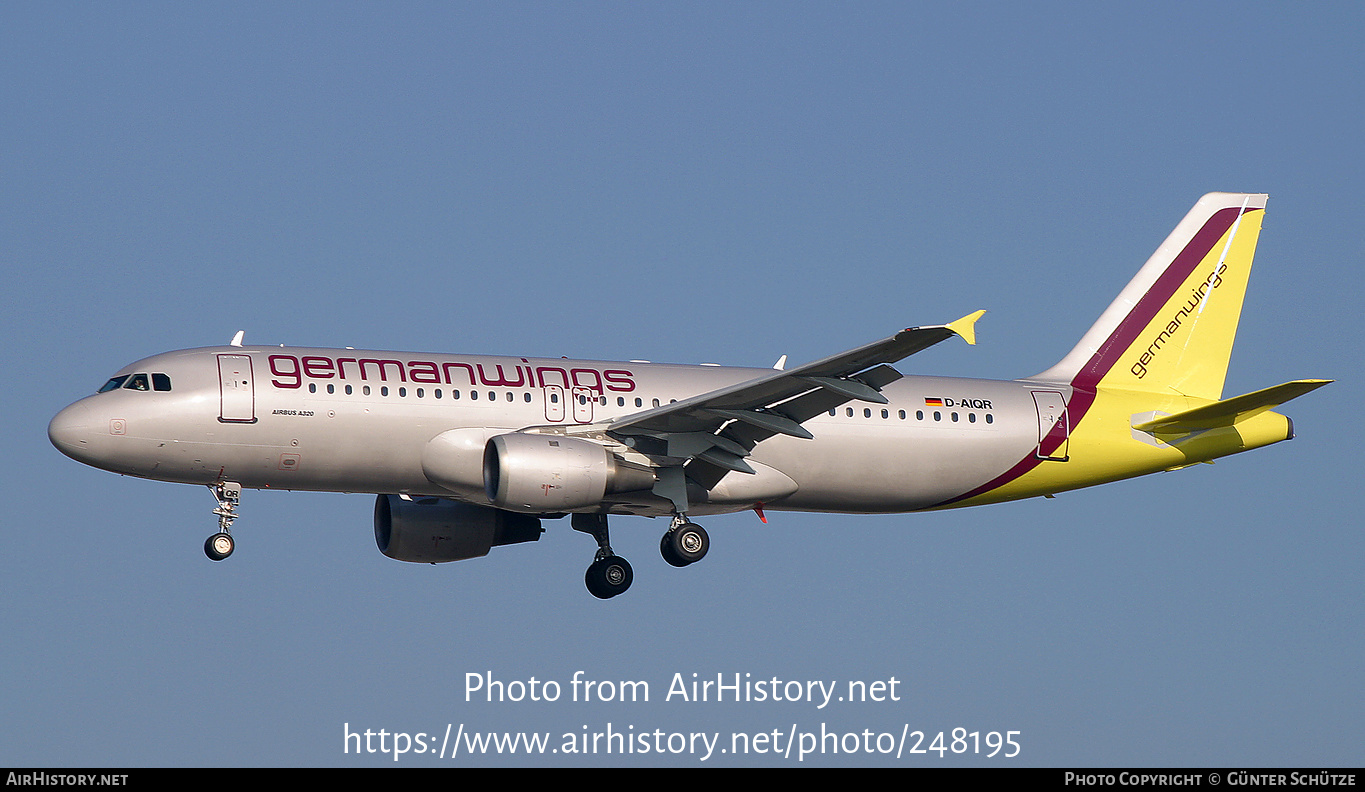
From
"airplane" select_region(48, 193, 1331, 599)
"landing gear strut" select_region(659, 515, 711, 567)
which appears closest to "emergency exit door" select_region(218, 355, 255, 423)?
"airplane" select_region(48, 193, 1331, 599)

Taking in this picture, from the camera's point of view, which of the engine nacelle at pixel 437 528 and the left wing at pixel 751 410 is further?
the engine nacelle at pixel 437 528

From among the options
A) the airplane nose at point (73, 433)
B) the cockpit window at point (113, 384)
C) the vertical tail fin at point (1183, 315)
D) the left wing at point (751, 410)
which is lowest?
the left wing at point (751, 410)

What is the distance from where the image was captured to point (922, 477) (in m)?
42.8

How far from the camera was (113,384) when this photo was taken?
4000cm

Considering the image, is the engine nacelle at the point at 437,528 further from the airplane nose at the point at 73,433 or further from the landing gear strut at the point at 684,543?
the airplane nose at the point at 73,433

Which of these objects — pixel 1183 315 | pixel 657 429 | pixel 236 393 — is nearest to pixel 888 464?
pixel 657 429

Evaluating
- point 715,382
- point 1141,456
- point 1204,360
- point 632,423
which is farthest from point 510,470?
point 1204,360

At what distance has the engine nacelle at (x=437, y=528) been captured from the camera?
146ft

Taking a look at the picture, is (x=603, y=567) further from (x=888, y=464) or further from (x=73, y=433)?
(x=73, y=433)

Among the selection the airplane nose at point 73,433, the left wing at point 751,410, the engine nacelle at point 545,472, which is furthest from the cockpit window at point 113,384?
the left wing at point 751,410

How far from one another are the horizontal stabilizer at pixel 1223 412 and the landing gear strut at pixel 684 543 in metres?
10.9

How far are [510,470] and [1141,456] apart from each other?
602 inches

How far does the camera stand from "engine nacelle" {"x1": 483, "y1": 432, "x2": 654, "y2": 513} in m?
38.4

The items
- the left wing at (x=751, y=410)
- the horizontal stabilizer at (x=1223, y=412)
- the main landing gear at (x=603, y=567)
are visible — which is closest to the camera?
the left wing at (x=751, y=410)
